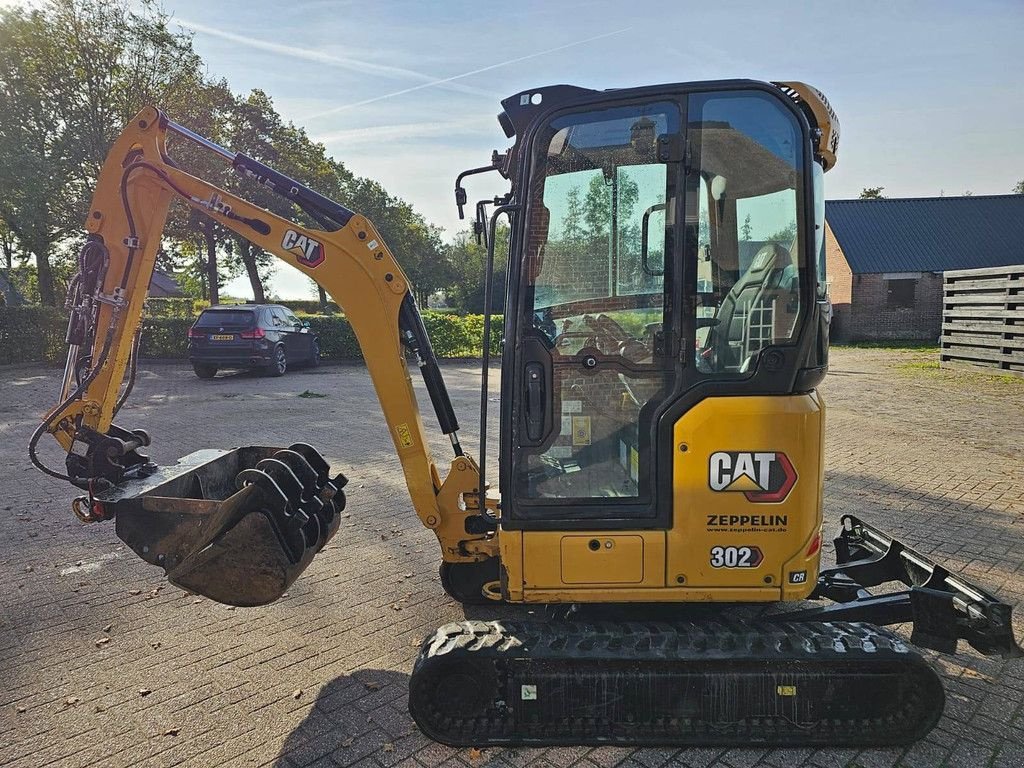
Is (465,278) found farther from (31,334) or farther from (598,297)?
(598,297)

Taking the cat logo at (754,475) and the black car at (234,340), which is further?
the black car at (234,340)

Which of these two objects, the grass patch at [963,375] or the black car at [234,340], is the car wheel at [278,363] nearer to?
the black car at [234,340]

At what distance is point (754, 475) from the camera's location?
294 cm

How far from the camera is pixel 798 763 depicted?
2.85 m

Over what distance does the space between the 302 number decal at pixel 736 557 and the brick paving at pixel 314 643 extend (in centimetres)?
78

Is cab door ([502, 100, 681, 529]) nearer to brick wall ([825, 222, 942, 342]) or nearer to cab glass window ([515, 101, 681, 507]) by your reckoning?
cab glass window ([515, 101, 681, 507])

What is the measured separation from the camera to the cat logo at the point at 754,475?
2932 millimetres

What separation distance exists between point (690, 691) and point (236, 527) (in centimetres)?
224

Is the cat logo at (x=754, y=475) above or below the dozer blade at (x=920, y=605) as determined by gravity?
above

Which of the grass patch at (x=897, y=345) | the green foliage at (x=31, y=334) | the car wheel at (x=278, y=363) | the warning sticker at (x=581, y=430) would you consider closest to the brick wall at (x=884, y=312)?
the grass patch at (x=897, y=345)

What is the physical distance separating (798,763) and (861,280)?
90.9 ft

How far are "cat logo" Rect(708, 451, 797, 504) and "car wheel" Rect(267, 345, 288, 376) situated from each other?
46.9 ft

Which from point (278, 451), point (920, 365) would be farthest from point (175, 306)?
point (278, 451)

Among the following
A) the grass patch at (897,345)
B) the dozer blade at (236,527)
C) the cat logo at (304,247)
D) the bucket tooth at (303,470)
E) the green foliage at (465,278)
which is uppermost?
the green foliage at (465,278)
